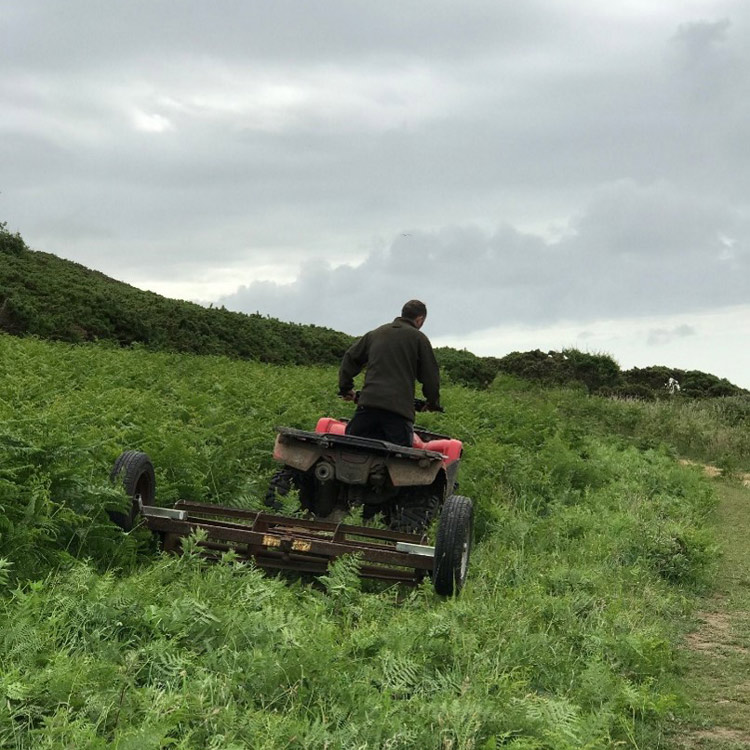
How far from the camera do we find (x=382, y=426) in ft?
28.5

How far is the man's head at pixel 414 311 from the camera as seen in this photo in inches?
354

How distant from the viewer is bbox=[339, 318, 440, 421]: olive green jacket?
8.59 m

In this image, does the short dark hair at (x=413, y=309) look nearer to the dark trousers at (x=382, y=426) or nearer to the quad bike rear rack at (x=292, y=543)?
the dark trousers at (x=382, y=426)

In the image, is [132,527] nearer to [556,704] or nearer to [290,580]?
[290,580]

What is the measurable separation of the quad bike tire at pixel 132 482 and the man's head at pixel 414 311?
111 inches

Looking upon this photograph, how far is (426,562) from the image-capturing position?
22.7 feet

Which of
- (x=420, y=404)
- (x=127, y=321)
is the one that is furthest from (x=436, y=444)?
(x=127, y=321)

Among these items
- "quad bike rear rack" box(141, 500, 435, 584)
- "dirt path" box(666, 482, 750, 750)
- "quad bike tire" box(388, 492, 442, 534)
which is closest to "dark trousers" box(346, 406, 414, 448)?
"quad bike tire" box(388, 492, 442, 534)

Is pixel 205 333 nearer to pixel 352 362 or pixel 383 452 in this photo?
pixel 352 362

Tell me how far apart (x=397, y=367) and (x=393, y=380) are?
0.43ft

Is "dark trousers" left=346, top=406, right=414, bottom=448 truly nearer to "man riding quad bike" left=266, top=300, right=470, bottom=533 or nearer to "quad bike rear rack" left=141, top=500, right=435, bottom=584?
"man riding quad bike" left=266, top=300, right=470, bottom=533

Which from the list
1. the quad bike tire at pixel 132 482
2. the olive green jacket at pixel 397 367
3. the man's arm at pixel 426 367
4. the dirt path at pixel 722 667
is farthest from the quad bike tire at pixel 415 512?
the dirt path at pixel 722 667

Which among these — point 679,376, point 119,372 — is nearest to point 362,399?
point 119,372

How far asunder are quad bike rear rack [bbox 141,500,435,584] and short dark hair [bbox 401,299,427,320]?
90.9 inches
